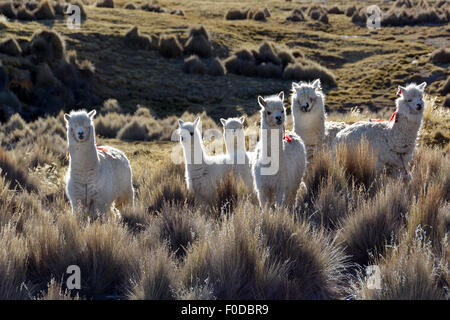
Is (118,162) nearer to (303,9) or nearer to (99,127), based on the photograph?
(99,127)

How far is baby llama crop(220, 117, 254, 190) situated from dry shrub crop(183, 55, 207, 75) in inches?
623

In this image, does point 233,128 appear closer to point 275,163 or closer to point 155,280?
point 275,163

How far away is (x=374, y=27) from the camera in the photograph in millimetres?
39938

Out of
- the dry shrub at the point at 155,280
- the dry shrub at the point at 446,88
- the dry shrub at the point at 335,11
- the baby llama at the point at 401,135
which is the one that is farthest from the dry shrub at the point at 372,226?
the dry shrub at the point at 335,11

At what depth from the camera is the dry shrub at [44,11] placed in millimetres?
27797

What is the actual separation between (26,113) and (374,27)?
1122 inches

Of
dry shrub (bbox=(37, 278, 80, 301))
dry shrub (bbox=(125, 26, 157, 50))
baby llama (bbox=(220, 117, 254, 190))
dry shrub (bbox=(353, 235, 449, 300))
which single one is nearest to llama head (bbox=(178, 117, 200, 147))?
baby llama (bbox=(220, 117, 254, 190))

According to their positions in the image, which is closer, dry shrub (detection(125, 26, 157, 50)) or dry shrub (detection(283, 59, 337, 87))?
dry shrub (detection(283, 59, 337, 87))

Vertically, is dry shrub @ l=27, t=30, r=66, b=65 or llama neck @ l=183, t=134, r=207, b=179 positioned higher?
dry shrub @ l=27, t=30, r=66, b=65

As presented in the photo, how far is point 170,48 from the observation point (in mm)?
26734

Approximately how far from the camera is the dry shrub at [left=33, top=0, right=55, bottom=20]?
91.2 feet

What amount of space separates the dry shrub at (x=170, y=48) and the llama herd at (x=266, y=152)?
17.8m

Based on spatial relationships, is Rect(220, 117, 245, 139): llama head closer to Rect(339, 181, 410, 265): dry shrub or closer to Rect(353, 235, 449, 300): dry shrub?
Rect(339, 181, 410, 265): dry shrub

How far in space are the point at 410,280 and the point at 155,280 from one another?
1.86 meters
